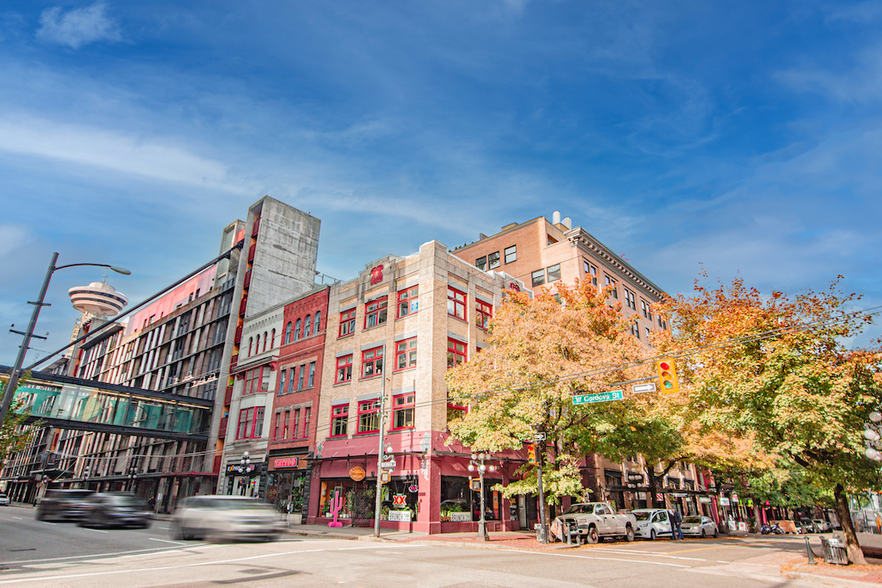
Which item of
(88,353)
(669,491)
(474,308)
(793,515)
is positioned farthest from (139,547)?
(793,515)

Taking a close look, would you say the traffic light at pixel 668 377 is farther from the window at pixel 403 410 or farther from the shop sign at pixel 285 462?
the shop sign at pixel 285 462

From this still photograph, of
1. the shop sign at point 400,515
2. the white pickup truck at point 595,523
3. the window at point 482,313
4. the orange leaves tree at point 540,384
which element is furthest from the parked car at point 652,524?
the window at point 482,313

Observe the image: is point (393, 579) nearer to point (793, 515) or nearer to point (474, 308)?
point (474, 308)

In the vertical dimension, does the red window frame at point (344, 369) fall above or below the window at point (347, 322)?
below

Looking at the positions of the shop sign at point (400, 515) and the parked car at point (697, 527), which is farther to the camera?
the parked car at point (697, 527)

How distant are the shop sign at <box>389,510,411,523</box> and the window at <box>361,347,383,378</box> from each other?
27.6 ft

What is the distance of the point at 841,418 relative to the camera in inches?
683

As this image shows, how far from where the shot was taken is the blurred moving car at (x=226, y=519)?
55.7 ft

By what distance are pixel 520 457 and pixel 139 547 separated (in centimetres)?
2335

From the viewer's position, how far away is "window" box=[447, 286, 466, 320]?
3459cm

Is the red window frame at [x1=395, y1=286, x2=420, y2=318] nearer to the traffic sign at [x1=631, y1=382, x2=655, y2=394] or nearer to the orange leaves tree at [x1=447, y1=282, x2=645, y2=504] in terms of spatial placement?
the orange leaves tree at [x1=447, y1=282, x2=645, y2=504]

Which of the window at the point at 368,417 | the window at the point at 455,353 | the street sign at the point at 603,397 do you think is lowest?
the street sign at the point at 603,397

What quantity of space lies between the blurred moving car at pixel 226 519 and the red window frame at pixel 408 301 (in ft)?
57.7

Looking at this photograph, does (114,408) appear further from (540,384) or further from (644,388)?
(644,388)
